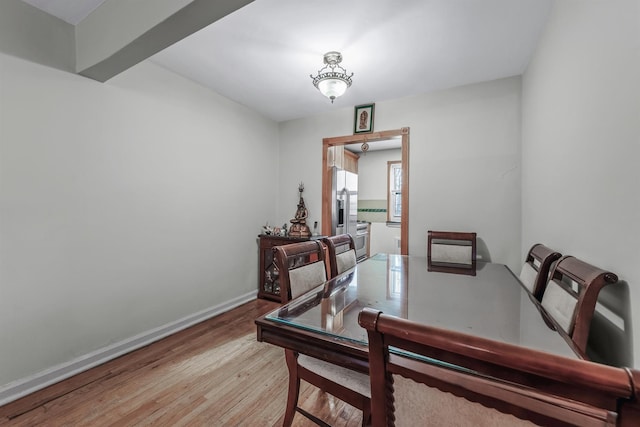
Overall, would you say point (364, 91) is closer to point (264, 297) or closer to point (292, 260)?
point (292, 260)

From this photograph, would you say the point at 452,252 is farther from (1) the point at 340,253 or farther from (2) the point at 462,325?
(2) the point at 462,325

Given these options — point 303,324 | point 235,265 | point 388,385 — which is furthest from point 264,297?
point 388,385

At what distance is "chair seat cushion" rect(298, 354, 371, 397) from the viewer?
116 cm

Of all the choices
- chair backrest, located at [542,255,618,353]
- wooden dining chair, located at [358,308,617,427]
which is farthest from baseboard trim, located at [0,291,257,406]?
chair backrest, located at [542,255,618,353]

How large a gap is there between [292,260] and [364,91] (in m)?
2.31

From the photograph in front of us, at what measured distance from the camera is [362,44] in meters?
2.15

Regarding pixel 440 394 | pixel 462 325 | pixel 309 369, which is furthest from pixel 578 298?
pixel 309 369

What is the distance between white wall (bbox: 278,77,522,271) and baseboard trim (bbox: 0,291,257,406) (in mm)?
2549

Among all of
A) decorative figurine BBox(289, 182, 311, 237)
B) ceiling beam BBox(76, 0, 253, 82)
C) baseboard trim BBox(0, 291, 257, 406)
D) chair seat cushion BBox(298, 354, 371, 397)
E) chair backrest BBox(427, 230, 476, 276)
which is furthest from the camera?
decorative figurine BBox(289, 182, 311, 237)

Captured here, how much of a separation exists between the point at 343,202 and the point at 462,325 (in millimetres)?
3143

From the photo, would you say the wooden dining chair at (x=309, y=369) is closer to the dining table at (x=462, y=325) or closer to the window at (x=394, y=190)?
the dining table at (x=462, y=325)

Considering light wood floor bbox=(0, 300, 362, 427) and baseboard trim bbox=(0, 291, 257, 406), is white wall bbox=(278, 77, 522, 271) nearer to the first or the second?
light wood floor bbox=(0, 300, 362, 427)

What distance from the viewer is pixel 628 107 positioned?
966 millimetres

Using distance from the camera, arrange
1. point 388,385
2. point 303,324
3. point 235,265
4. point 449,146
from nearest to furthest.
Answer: point 388,385
point 303,324
point 449,146
point 235,265
